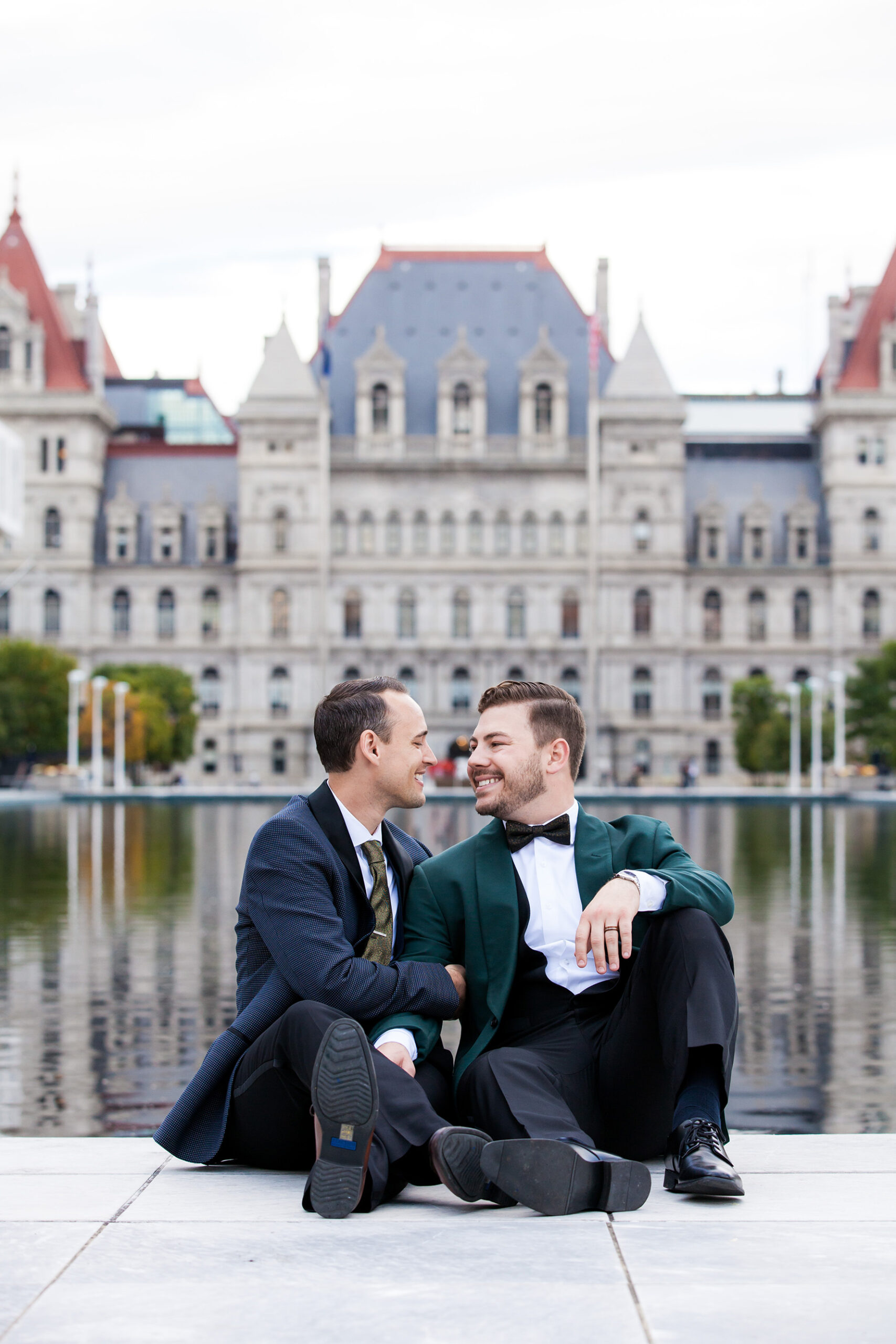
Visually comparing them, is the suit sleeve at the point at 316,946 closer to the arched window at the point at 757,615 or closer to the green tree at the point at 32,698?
the green tree at the point at 32,698

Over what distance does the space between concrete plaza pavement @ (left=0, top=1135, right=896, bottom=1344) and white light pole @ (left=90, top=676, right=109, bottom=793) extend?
161 ft

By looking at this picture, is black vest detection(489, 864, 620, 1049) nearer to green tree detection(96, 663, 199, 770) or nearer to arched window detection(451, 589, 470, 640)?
green tree detection(96, 663, 199, 770)

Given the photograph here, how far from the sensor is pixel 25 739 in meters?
57.3

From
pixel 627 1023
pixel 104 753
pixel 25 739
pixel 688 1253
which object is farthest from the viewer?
pixel 104 753

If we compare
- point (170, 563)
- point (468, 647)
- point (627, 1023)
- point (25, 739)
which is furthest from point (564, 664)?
point (627, 1023)

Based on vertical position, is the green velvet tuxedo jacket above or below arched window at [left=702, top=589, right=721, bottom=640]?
below

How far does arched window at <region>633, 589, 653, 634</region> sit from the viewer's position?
74125 mm

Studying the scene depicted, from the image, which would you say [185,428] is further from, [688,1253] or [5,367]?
[688,1253]

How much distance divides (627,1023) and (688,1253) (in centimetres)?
110

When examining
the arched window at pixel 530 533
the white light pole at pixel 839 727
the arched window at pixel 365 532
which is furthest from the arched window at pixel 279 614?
the white light pole at pixel 839 727

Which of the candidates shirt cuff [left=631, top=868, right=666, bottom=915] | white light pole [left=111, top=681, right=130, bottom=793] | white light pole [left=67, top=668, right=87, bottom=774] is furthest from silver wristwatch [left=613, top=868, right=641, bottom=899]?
white light pole [left=111, top=681, right=130, bottom=793]

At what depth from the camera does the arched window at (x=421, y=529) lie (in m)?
73.6

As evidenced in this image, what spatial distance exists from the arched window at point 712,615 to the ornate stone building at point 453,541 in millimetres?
103

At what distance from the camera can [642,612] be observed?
74.4 metres
